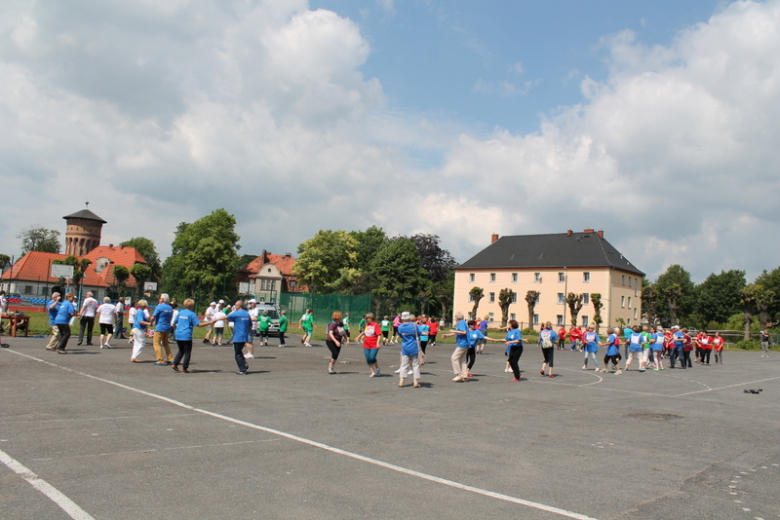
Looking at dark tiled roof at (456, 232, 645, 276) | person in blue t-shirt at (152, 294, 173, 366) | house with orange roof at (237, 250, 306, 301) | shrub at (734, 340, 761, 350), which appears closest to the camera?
person in blue t-shirt at (152, 294, 173, 366)

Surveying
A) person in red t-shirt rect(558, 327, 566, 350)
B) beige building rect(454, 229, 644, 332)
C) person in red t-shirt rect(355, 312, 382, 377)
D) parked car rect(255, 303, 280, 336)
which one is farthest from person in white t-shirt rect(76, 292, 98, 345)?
beige building rect(454, 229, 644, 332)

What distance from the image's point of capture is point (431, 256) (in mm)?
88562

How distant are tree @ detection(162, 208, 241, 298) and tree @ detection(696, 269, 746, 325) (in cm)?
7533

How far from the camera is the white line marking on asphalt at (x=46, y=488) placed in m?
4.81

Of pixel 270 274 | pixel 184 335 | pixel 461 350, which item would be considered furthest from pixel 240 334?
pixel 270 274

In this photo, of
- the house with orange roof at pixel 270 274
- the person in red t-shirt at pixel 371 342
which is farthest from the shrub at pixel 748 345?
the house with orange roof at pixel 270 274

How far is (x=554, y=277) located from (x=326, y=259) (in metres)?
32.2

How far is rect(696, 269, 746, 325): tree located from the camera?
99.3 meters

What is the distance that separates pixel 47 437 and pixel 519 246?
8337 cm

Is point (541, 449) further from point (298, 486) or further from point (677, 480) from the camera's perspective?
point (298, 486)

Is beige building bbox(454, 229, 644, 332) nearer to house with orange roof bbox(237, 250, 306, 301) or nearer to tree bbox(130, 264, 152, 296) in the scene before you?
house with orange roof bbox(237, 250, 306, 301)

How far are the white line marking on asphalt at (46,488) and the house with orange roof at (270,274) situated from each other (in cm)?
10150

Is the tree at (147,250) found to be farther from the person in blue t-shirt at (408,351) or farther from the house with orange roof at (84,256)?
the person in blue t-shirt at (408,351)

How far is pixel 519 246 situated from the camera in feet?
287
